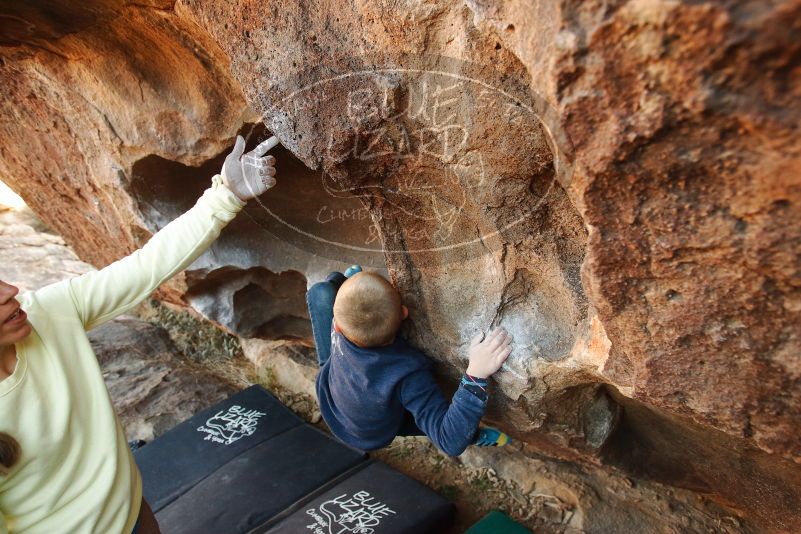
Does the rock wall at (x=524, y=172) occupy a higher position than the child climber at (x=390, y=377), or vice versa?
the rock wall at (x=524, y=172)

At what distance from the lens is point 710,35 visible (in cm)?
54

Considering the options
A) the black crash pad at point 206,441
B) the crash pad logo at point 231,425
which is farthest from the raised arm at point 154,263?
the crash pad logo at point 231,425

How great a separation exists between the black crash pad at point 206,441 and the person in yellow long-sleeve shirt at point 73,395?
100cm

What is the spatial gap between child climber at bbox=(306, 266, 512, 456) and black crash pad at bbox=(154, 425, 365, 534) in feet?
2.06

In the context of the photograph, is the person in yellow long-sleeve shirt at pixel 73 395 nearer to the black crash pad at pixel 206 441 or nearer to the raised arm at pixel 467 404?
the raised arm at pixel 467 404

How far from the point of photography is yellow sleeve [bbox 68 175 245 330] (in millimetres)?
1132

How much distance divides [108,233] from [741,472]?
2342 millimetres

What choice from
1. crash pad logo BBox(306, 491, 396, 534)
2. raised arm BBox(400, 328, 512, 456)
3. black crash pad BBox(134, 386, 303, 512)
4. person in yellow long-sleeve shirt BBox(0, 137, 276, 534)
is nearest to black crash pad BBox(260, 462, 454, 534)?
crash pad logo BBox(306, 491, 396, 534)

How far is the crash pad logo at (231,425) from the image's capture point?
235 cm

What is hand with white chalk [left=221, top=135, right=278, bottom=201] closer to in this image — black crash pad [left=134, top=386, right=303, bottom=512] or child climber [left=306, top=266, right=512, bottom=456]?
child climber [left=306, top=266, right=512, bottom=456]

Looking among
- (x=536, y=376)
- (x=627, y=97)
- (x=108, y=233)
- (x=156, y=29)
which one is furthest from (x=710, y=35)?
(x=108, y=233)

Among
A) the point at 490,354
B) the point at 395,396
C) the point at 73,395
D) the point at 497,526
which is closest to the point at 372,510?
the point at 497,526

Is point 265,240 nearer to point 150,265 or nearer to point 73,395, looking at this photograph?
point 150,265

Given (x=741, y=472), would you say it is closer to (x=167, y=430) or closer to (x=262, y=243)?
(x=262, y=243)
